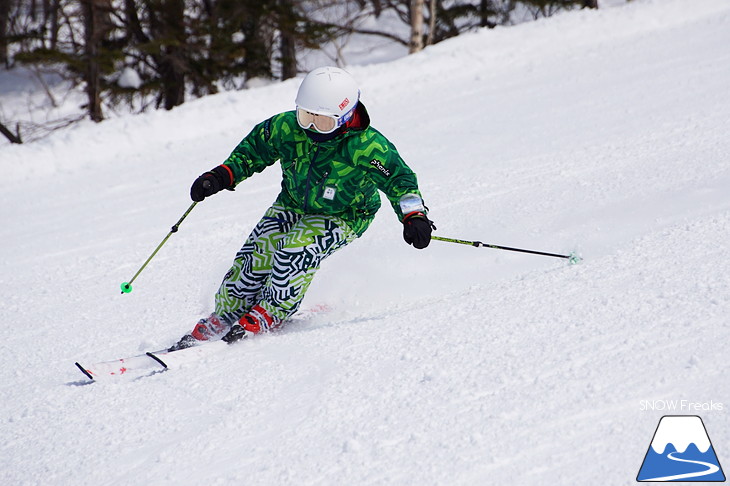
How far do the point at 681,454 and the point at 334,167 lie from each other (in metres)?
2.14

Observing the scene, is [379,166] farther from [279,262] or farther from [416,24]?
[416,24]

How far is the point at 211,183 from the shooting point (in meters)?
3.94

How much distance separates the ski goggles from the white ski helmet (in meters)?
0.02

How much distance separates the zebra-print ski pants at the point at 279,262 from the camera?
12.6ft

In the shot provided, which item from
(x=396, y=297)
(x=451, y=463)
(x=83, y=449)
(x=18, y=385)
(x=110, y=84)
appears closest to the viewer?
(x=451, y=463)

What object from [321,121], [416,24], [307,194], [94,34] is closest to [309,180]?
[307,194]

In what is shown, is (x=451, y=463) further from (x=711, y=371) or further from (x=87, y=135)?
(x=87, y=135)

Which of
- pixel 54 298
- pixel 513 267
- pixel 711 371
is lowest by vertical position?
pixel 54 298

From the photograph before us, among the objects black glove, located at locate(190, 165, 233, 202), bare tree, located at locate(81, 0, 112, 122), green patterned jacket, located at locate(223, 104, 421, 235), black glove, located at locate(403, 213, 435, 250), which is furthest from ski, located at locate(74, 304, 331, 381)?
bare tree, located at locate(81, 0, 112, 122)

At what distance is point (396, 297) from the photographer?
14.6ft

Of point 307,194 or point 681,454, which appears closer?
point 681,454

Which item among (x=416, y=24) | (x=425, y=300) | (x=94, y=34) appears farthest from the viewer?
(x=416, y=24)

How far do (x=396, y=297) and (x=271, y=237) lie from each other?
896mm

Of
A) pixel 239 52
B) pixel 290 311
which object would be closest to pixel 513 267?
pixel 290 311
